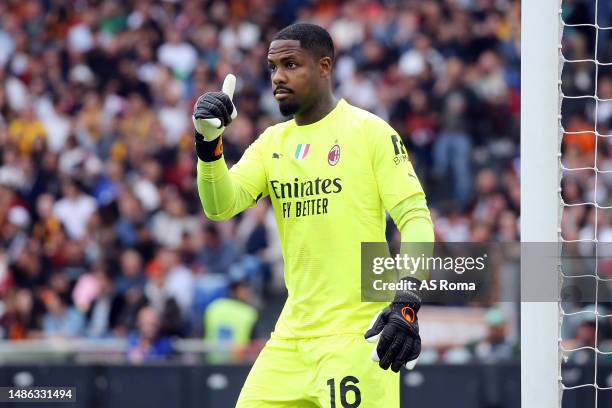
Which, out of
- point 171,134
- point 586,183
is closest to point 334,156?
point 586,183

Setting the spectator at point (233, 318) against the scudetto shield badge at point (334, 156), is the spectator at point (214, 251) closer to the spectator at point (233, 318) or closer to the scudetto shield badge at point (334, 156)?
the spectator at point (233, 318)

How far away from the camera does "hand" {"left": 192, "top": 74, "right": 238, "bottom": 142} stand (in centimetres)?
576

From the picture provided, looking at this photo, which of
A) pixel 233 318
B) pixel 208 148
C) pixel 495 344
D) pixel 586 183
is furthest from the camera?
pixel 586 183

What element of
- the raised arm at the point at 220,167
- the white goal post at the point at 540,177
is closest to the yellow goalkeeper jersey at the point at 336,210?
the raised arm at the point at 220,167

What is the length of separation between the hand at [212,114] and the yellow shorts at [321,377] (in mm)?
998

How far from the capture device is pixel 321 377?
228 inches

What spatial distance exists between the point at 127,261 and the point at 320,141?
715cm

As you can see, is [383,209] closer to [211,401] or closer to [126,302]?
[211,401]

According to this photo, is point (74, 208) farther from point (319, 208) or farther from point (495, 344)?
point (319, 208)

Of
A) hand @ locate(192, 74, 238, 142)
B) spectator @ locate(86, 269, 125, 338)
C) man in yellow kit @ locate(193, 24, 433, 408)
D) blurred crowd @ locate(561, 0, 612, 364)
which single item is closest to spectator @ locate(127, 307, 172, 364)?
spectator @ locate(86, 269, 125, 338)

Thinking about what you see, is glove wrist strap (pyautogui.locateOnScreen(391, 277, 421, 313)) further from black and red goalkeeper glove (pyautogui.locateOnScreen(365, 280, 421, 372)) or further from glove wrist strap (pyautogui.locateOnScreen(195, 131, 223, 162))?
glove wrist strap (pyautogui.locateOnScreen(195, 131, 223, 162))

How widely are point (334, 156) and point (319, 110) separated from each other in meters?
0.27

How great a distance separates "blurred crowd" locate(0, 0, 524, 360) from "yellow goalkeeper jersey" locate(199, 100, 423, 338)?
18.7 ft

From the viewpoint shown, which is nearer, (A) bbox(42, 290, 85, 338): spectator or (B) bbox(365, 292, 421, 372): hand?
(B) bbox(365, 292, 421, 372): hand
